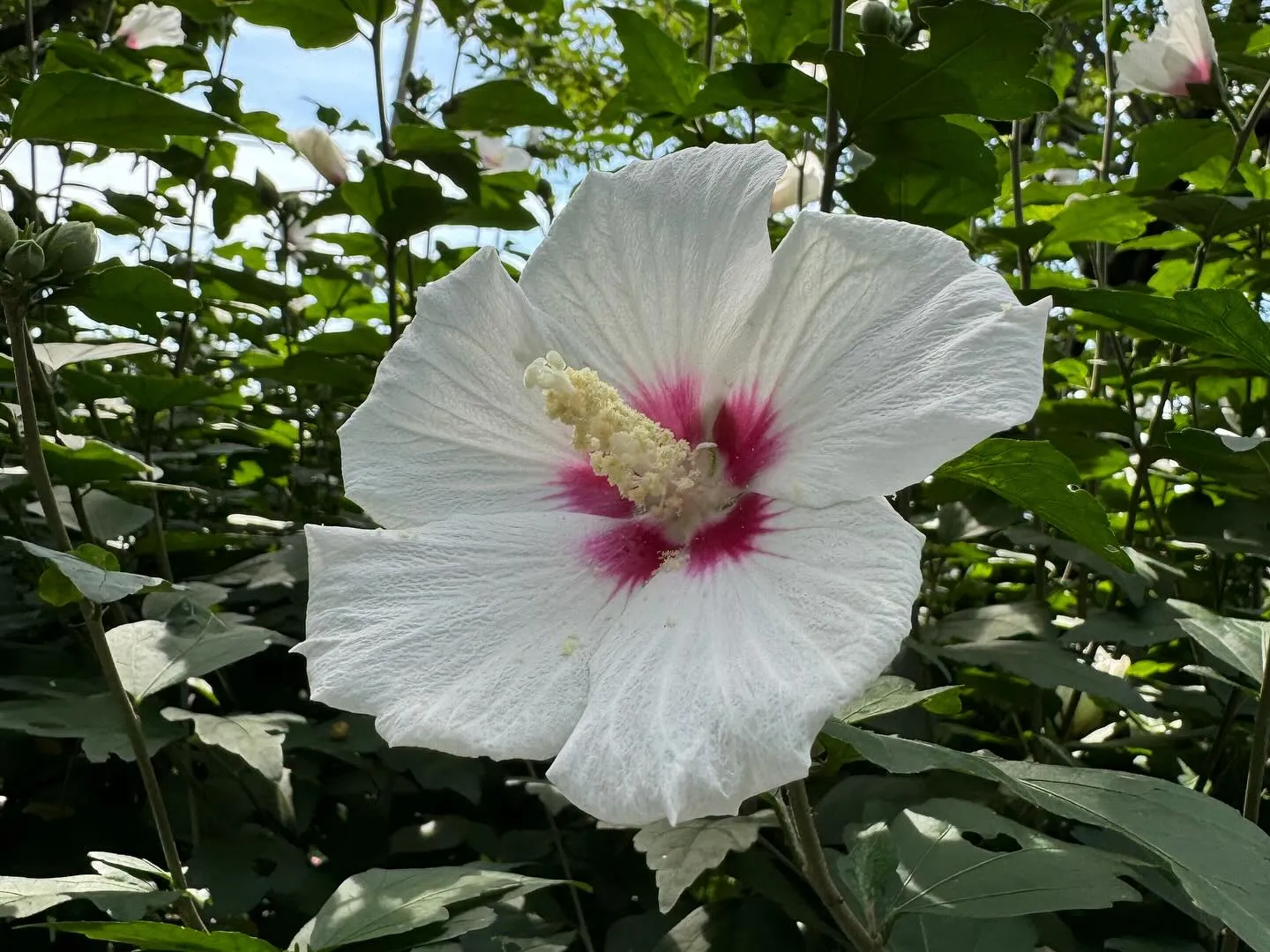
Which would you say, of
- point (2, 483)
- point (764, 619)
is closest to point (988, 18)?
point (764, 619)

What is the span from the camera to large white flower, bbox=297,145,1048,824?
852 millimetres

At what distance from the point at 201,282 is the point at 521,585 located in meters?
2.52

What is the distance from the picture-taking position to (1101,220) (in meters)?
2.25

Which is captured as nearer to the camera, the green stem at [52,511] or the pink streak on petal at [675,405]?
the pink streak on petal at [675,405]

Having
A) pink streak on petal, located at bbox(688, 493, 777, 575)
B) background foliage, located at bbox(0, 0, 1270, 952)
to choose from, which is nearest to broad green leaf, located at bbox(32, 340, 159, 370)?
background foliage, located at bbox(0, 0, 1270, 952)

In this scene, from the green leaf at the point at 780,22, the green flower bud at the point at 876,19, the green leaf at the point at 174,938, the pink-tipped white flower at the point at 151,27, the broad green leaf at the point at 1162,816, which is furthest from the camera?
the pink-tipped white flower at the point at 151,27

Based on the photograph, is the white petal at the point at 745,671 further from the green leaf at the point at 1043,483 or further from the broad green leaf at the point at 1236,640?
the broad green leaf at the point at 1236,640

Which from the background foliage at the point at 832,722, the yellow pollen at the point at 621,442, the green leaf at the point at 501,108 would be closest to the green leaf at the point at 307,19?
the background foliage at the point at 832,722

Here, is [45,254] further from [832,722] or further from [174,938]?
[832,722]

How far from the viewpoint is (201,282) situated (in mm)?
3201

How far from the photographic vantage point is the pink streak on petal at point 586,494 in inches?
47.6

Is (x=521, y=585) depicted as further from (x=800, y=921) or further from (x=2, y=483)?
(x=2, y=483)

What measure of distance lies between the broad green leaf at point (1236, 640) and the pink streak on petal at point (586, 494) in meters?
0.72

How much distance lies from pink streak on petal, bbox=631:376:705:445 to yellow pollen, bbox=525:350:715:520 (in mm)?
23
